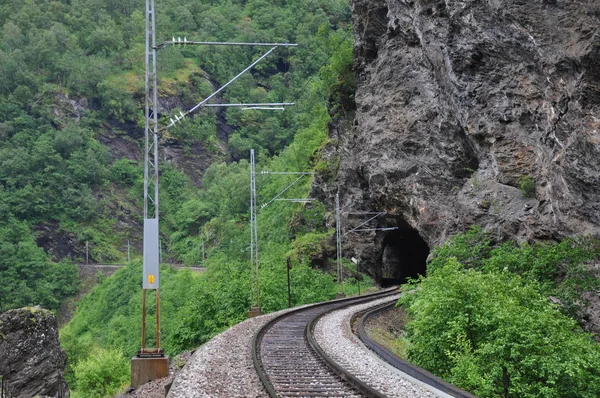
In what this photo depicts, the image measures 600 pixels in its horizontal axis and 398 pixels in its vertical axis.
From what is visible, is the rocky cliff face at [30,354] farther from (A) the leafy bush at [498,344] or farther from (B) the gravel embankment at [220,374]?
(A) the leafy bush at [498,344]

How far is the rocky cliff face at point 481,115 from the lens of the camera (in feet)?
57.4

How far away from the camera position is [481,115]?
24172 millimetres

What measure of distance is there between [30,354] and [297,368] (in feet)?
46.2

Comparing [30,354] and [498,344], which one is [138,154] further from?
[498,344]

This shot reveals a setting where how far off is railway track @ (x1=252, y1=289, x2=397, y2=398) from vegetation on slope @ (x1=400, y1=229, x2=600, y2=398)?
241cm

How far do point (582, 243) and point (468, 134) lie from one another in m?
8.49

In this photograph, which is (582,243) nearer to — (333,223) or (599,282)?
(599,282)

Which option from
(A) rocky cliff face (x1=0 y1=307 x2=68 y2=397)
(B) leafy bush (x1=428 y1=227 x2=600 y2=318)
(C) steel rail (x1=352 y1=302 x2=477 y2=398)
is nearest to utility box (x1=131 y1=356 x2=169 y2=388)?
(C) steel rail (x1=352 y1=302 x2=477 y2=398)

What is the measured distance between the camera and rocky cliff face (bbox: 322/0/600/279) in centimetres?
1748

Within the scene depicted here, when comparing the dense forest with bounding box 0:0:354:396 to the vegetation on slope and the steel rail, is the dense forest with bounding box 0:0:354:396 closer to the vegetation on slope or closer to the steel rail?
the steel rail

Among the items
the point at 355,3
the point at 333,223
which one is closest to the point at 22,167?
the point at 333,223

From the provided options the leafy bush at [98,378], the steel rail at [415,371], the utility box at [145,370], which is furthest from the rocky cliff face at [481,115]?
the leafy bush at [98,378]

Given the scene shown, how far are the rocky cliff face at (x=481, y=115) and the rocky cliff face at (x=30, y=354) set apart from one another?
17.0m

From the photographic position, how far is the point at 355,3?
36.9 metres
